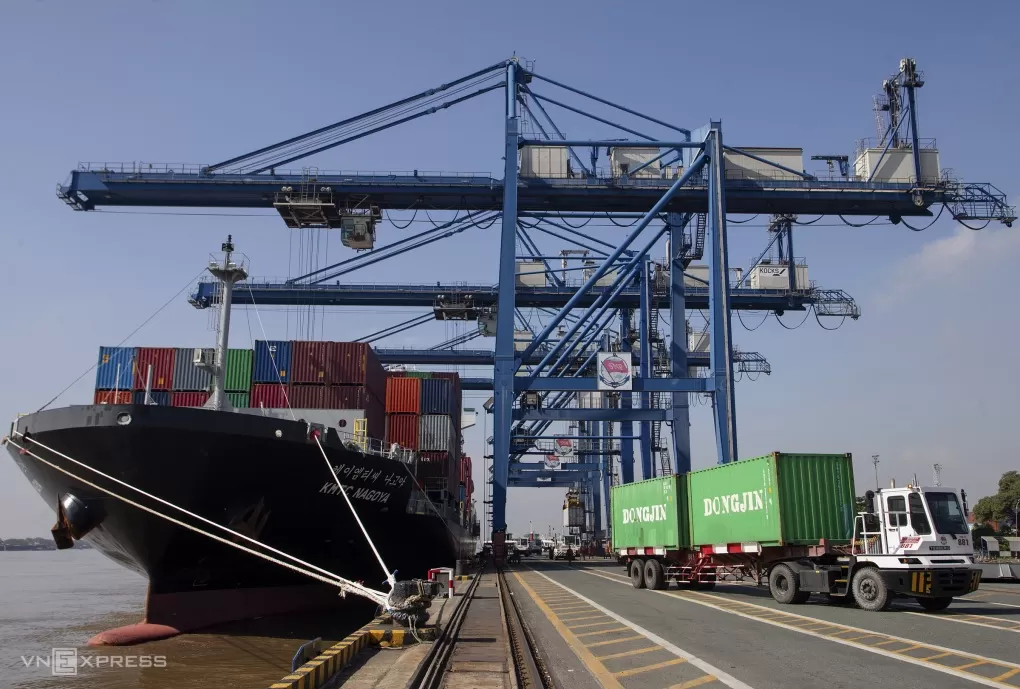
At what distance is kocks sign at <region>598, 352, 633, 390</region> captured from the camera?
28.5 m

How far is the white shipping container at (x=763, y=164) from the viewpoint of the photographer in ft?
95.2

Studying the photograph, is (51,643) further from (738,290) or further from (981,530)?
(981,530)

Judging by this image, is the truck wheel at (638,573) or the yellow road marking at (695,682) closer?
the yellow road marking at (695,682)

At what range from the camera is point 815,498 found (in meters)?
15.8

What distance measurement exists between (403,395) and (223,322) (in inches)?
437

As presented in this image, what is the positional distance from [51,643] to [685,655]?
55.2 ft

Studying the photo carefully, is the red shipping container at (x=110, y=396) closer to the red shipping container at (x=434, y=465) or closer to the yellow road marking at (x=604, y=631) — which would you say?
the red shipping container at (x=434, y=465)


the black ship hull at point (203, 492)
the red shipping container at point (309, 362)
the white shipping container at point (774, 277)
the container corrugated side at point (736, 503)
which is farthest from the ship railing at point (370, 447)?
the white shipping container at point (774, 277)

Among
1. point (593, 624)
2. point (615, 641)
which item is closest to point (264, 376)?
point (593, 624)

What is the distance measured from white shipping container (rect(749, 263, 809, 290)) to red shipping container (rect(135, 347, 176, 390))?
27.6m

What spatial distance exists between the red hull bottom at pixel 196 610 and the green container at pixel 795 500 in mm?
10555

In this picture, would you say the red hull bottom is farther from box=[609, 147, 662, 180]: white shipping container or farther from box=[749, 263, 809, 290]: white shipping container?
box=[749, 263, 809, 290]: white shipping container

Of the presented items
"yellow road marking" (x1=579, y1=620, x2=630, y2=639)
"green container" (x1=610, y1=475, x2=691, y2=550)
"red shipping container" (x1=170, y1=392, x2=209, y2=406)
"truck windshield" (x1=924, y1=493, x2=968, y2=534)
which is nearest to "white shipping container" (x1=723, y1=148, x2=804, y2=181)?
"green container" (x1=610, y1=475, x2=691, y2=550)

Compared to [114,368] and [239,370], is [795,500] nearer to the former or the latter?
[239,370]
